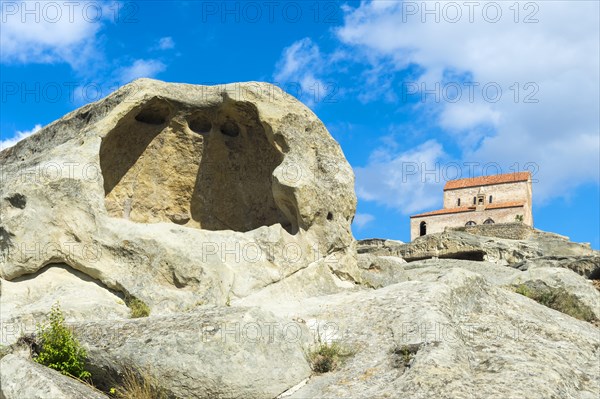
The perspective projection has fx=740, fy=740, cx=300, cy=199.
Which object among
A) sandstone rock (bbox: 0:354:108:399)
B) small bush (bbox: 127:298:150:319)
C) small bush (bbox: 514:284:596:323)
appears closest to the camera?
sandstone rock (bbox: 0:354:108:399)

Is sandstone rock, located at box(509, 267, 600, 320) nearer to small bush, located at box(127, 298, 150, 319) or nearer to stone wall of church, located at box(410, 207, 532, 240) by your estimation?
small bush, located at box(127, 298, 150, 319)

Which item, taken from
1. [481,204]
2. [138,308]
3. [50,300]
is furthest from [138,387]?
[481,204]

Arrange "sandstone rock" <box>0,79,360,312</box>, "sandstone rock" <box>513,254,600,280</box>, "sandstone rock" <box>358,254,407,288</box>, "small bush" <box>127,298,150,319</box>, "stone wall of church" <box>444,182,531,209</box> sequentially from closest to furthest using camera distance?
"small bush" <box>127,298,150,319</box>
"sandstone rock" <box>0,79,360,312</box>
"sandstone rock" <box>358,254,407,288</box>
"sandstone rock" <box>513,254,600,280</box>
"stone wall of church" <box>444,182,531,209</box>

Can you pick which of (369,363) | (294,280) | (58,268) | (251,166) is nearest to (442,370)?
(369,363)

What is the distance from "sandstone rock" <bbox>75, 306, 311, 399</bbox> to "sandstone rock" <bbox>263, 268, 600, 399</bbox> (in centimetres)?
39

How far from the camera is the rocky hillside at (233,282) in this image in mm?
7617

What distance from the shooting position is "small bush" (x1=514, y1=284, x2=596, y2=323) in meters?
12.6

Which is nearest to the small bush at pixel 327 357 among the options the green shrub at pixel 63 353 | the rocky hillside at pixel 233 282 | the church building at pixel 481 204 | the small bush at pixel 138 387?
the rocky hillside at pixel 233 282

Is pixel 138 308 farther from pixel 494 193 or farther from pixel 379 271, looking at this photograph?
pixel 494 193

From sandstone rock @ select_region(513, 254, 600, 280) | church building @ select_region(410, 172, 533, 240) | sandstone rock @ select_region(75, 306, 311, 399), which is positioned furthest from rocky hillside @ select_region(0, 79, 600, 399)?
church building @ select_region(410, 172, 533, 240)

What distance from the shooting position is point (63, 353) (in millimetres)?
8172

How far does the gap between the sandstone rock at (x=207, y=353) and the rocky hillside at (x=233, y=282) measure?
2 cm

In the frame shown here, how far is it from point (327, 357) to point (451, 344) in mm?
1356

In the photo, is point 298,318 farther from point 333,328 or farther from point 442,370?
point 442,370
